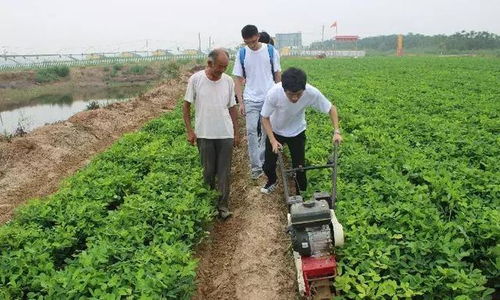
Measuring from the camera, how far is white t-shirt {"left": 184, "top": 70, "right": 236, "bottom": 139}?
546cm

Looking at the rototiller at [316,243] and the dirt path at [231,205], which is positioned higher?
the rototiller at [316,243]

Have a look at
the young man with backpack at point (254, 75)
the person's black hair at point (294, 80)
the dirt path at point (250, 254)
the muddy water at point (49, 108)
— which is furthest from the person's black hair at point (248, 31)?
the muddy water at point (49, 108)

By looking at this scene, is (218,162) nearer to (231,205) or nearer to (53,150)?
(231,205)

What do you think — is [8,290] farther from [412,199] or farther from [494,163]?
[494,163]

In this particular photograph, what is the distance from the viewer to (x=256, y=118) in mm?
6699

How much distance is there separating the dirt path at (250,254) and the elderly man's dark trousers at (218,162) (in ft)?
1.48

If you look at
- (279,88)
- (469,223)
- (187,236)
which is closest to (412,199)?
(469,223)

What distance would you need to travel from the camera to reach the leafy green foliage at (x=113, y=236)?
12.1ft

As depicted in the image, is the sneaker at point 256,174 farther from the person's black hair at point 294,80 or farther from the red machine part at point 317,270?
→ the red machine part at point 317,270

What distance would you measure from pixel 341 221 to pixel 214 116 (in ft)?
6.81

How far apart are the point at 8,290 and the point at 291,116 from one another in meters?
3.50

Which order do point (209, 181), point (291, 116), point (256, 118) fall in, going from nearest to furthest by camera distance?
point (291, 116) → point (209, 181) → point (256, 118)

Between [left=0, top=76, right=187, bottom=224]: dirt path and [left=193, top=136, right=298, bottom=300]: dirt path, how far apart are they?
374 cm

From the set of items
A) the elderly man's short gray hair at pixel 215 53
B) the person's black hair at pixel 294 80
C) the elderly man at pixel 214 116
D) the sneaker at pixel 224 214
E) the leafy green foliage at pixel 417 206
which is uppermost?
the elderly man's short gray hair at pixel 215 53
